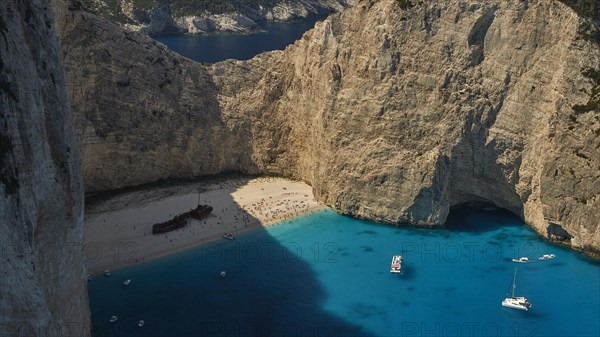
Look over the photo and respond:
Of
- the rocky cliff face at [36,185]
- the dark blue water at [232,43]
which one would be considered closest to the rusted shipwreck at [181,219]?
the rocky cliff face at [36,185]

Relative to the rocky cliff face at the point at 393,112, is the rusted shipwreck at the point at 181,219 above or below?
below

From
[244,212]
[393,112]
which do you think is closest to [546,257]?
[393,112]

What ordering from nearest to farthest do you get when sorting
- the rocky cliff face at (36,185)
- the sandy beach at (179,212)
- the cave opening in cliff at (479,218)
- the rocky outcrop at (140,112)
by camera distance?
the rocky cliff face at (36,185), the sandy beach at (179,212), the cave opening in cliff at (479,218), the rocky outcrop at (140,112)

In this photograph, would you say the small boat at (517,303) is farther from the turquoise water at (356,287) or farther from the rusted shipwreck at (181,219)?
the rusted shipwreck at (181,219)

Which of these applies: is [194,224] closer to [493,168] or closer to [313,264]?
[313,264]

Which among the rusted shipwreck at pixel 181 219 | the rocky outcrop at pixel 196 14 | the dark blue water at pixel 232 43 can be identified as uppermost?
the rocky outcrop at pixel 196 14

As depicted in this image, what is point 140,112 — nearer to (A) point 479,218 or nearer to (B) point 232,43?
(A) point 479,218
